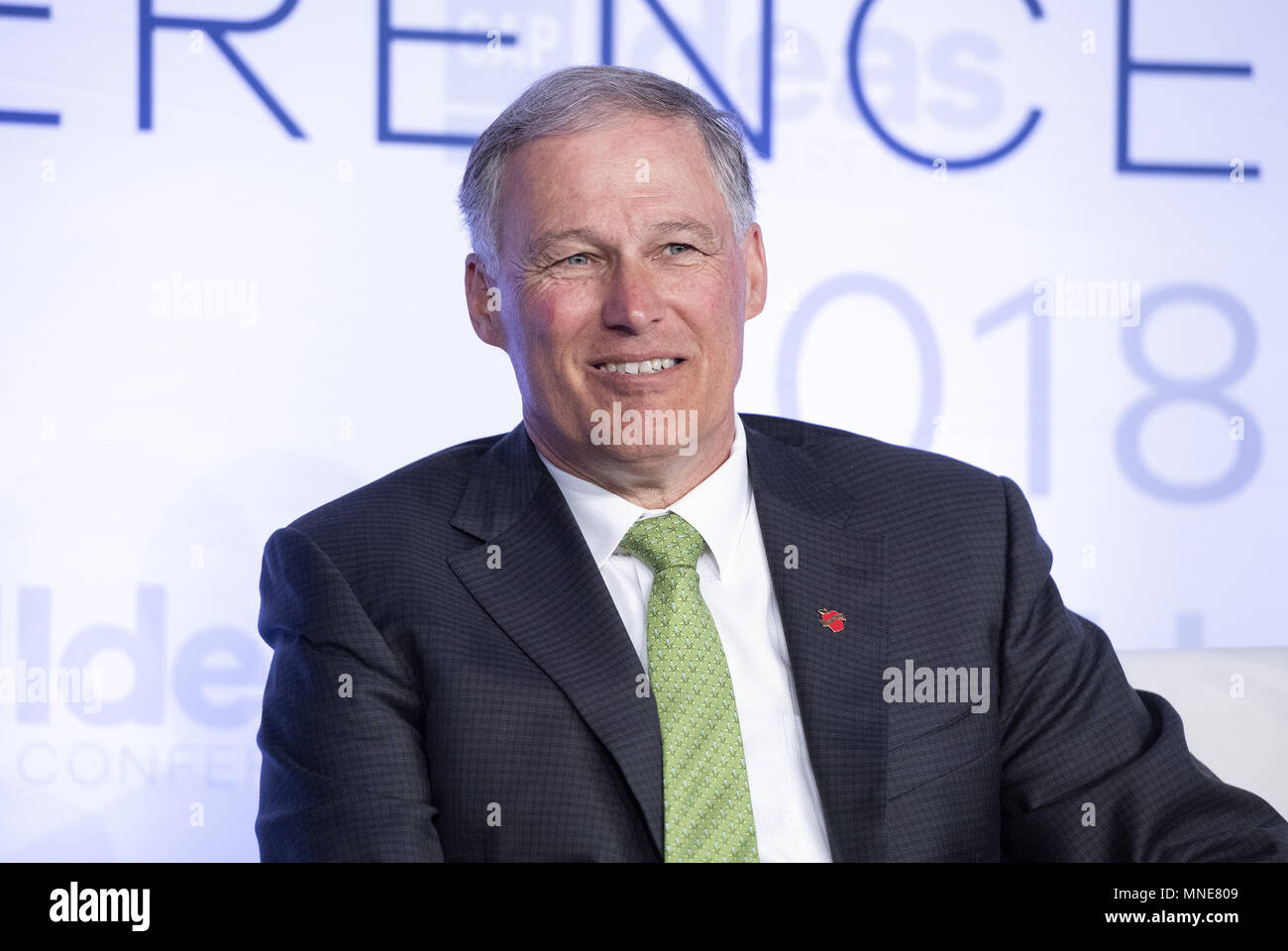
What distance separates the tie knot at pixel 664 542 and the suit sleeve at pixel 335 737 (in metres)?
0.36

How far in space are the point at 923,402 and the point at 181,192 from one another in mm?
1938

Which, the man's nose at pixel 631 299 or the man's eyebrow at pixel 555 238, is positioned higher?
the man's eyebrow at pixel 555 238

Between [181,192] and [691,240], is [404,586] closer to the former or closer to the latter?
[691,240]

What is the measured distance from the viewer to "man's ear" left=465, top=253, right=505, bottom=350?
6.18ft

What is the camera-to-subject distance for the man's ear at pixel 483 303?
1.88 meters

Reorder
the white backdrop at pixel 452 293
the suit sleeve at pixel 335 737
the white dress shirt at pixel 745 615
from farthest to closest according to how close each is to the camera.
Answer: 1. the white backdrop at pixel 452 293
2. the white dress shirt at pixel 745 615
3. the suit sleeve at pixel 335 737

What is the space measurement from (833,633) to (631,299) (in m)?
0.53

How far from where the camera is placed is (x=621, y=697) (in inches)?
61.1

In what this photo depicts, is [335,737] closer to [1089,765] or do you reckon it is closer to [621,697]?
[621,697]

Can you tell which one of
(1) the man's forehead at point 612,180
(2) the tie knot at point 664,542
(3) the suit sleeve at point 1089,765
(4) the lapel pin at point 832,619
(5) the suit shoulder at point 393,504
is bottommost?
(3) the suit sleeve at point 1089,765

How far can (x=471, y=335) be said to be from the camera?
3107mm

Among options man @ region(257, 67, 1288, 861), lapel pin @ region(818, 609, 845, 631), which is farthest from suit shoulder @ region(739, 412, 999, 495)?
lapel pin @ region(818, 609, 845, 631)

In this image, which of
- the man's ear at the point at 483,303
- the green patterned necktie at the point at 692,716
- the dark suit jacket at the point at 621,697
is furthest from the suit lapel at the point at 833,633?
the man's ear at the point at 483,303

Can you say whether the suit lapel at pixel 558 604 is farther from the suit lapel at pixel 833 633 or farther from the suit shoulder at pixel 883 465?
the suit shoulder at pixel 883 465
